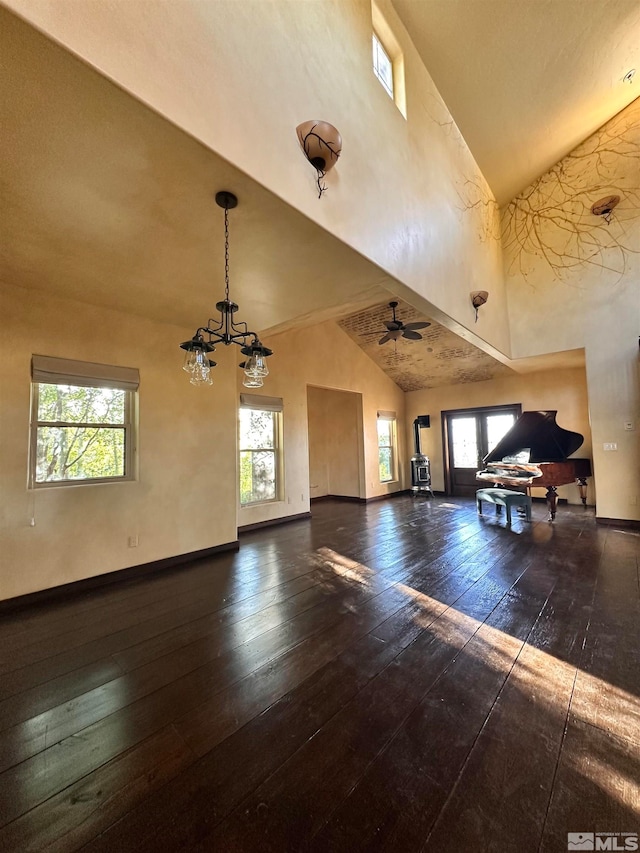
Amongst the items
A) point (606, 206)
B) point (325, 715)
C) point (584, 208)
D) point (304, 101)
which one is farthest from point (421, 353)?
point (325, 715)

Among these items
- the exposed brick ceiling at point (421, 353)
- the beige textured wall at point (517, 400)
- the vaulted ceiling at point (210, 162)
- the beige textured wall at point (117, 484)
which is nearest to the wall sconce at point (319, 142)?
the vaulted ceiling at point (210, 162)

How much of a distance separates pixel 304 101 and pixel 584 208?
5748mm

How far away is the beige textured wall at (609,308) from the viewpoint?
17.2 feet

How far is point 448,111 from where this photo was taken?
478 cm

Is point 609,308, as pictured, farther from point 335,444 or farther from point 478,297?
point 335,444

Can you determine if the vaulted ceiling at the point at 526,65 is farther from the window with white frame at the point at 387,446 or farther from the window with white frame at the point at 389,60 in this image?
the window with white frame at the point at 387,446

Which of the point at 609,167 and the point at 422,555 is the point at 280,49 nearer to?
the point at 422,555

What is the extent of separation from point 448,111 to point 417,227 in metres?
2.57

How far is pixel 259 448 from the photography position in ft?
19.7

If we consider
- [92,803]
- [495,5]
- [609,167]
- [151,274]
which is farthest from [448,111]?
[92,803]

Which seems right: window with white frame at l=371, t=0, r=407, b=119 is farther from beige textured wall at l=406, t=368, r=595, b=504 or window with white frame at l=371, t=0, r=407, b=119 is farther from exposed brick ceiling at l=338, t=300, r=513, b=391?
beige textured wall at l=406, t=368, r=595, b=504

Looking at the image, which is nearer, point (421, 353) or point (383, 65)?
point (383, 65)
